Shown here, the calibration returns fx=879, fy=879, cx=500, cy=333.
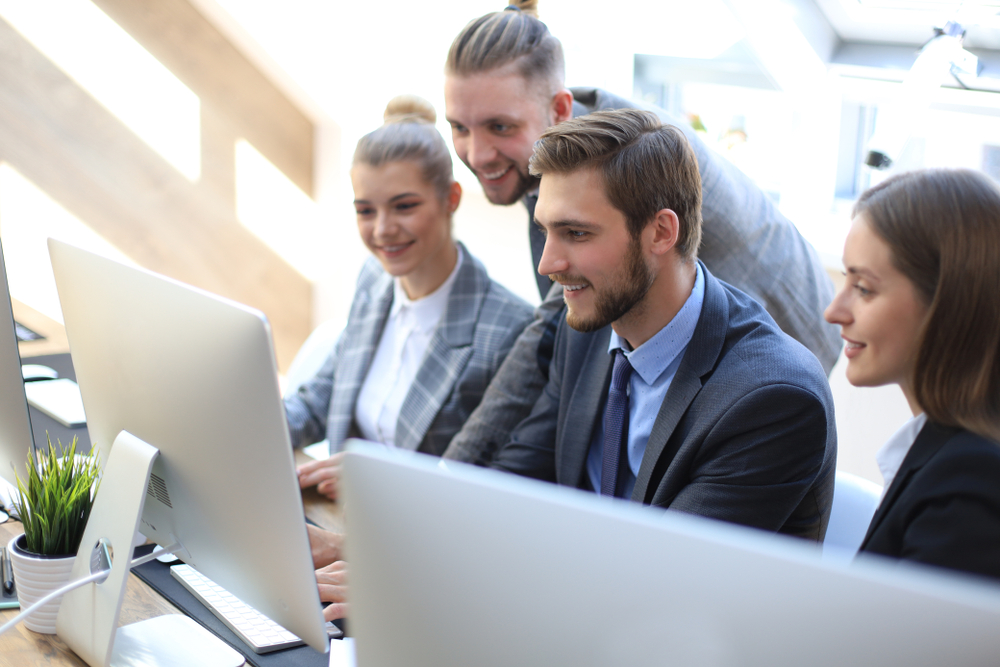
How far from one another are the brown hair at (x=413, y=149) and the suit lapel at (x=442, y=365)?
0.25m

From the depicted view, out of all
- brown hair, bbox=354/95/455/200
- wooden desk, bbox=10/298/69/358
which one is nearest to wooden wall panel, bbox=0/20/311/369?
wooden desk, bbox=10/298/69/358

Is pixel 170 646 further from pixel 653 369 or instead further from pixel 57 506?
pixel 653 369

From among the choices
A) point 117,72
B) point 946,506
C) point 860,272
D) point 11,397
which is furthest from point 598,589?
point 117,72

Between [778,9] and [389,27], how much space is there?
5.50ft

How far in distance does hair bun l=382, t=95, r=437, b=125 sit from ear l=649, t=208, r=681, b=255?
0.91 m

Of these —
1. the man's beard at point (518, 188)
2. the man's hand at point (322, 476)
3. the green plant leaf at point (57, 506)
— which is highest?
the man's beard at point (518, 188)

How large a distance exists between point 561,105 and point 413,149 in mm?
344

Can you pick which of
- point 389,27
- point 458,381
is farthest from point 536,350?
point 389,27

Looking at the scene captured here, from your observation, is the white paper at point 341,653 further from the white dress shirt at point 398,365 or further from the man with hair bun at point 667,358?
the white dress shirt at point 398,365

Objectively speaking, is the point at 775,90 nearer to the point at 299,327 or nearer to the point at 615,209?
the point at 615,209

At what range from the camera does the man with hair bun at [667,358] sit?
1250 mm

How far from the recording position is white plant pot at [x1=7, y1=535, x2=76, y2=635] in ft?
3.71

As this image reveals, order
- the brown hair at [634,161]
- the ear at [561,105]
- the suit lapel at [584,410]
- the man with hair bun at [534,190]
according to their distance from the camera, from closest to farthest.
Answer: the brown hair at [634,161], the suit lapel at [584,410], the man with hair bun at [534,190], the ear at [561,105]

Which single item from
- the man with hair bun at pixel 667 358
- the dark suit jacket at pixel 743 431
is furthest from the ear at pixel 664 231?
the dark suit jacket at pixel 743 431
